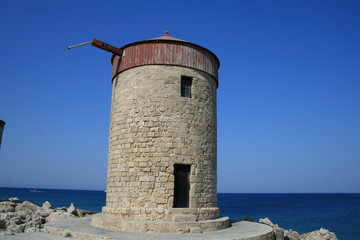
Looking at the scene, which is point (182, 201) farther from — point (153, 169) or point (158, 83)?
point (158, 83)

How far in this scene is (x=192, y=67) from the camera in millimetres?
10836

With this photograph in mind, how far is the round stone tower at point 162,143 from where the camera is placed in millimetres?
9547

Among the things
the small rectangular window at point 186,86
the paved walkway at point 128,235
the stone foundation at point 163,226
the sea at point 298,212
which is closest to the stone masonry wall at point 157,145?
the small rectangular window at point 186,86

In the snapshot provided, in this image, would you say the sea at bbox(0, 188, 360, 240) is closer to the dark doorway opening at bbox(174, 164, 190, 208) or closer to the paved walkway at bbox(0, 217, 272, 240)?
the paved walkway at bbox(0, 217, 272, 240)

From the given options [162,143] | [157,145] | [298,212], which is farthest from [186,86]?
[298,212]

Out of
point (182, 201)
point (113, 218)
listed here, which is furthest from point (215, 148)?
point (113, 218)

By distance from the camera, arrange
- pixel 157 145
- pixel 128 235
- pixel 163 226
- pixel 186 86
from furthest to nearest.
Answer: pixel 186 86 < pixel 157 145 < pixel 163 226 < pixel 128 235

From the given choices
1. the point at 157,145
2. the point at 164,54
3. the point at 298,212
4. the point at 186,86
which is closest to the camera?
the point at 157,145

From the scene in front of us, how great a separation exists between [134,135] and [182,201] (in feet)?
9.30

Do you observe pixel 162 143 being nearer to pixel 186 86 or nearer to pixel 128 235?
pixel 186 86

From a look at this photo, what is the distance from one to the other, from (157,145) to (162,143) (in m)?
0.19

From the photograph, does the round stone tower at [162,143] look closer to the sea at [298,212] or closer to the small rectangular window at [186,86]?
the small rectangular window at [186,86]

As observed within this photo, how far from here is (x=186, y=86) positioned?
10844 mm

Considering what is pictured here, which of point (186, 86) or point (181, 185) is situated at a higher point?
point (186, 86)
